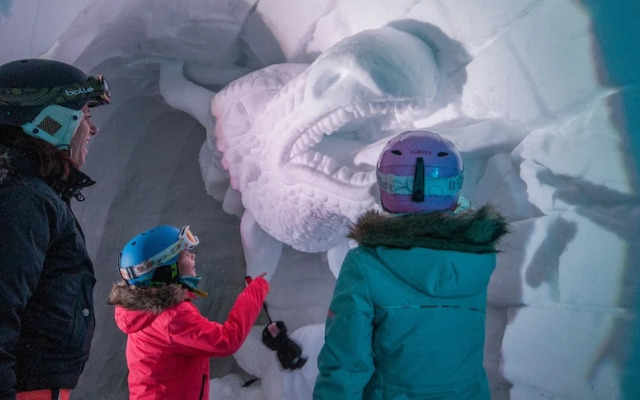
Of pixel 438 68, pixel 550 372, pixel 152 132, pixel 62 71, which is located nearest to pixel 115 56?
pixel 152 132

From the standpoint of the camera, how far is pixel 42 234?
39.1 inches

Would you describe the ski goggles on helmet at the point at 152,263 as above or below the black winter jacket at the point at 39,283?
below

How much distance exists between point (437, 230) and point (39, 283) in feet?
2.65

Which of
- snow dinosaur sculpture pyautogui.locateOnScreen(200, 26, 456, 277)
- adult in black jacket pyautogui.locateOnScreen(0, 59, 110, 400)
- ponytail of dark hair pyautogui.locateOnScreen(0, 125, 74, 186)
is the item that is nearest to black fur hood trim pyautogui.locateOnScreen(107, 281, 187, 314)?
adult in black jacket pyautogui.locateOnScreen(0, 59, 110, 400)

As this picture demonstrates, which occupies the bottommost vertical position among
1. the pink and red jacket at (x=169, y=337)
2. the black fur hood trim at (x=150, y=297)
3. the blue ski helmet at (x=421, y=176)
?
the pink and red jacket at (x=169, y=337)

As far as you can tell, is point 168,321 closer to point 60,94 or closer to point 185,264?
point 185,264

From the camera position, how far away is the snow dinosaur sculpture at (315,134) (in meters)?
1.58

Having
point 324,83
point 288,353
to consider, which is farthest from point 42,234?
point 288,353

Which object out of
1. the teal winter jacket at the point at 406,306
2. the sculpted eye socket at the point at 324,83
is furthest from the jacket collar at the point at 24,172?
the sculpted eye socket at the point at 324,83

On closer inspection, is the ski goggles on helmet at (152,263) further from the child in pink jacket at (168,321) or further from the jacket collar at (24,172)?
the jacket collar at (24,172)

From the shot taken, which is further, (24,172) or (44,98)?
(44,98)

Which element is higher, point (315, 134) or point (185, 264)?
point (315, 134)

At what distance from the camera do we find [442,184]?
3.64ft

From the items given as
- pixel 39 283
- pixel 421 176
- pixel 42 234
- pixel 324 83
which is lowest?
pixel 39 283
